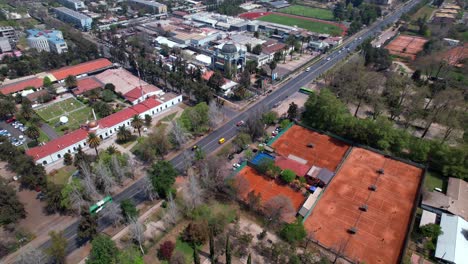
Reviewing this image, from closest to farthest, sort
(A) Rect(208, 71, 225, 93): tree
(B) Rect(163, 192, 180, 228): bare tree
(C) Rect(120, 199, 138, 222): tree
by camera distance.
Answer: (C) Rect(120, 199, 138, 222): tree
(B) Rect(163, 192, 180, 228): bare tree
(A) Rect(208, 71, 225, 93): tree

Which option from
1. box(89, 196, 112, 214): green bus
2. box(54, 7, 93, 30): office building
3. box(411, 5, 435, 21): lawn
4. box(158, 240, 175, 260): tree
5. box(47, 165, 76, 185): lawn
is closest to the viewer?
box(158, 240, 175, 260): tree

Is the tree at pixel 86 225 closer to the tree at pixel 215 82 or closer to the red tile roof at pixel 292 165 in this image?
the red tile roof at pixel 292 165

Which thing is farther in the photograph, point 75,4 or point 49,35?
point 75,4

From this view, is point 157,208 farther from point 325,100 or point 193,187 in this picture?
point 325,100

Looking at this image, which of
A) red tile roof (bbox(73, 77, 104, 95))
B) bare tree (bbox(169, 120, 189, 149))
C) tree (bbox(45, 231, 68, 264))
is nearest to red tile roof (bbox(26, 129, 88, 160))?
bare tree (bbox(169, 120, 189, 149))

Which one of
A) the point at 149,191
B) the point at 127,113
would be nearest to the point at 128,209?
the point at 149,191

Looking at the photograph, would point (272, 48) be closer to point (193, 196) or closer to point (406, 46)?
point (406, 46)

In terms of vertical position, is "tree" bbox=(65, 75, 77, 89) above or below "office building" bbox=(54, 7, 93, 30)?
below

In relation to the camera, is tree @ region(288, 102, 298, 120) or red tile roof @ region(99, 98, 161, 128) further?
tree @ region(288, 102, 298, 120)

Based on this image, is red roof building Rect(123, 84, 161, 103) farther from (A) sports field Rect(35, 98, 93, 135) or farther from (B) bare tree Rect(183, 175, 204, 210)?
(B) bare tree Rect(183, 175, 204, 210)
